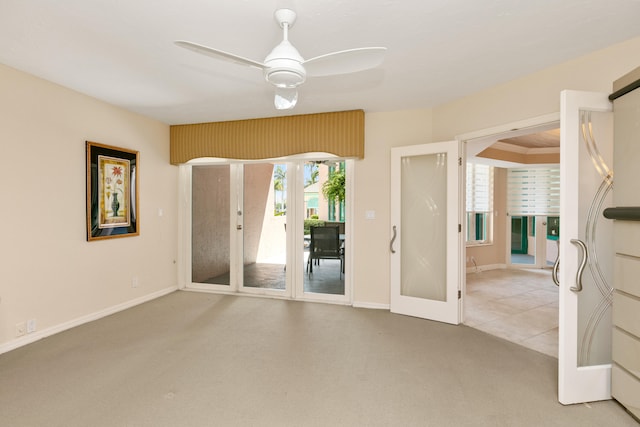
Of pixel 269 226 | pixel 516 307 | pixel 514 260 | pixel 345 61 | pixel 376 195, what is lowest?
pixel 516 307

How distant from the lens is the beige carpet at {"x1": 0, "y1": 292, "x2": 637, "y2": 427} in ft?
6.18

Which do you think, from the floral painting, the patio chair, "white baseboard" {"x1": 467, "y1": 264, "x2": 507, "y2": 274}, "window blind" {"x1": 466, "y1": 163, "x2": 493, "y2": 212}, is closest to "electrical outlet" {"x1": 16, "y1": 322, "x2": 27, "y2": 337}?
the floral painting

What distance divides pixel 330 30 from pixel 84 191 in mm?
3053

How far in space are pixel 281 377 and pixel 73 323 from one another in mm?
2472

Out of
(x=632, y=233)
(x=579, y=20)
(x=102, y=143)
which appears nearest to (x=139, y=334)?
(x=102, y=143)

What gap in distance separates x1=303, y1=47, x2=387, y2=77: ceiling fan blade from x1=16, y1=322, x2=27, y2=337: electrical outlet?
3356 mm

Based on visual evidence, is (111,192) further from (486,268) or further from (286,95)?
(486,268)

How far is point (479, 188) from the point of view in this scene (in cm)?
640

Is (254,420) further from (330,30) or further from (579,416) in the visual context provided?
(330,30)

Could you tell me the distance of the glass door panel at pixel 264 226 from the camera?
4.41 metres

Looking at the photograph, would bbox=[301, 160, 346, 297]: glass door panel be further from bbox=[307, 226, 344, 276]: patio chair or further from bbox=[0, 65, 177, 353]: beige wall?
bbox=[0, 65, 177, 353]: beige wall

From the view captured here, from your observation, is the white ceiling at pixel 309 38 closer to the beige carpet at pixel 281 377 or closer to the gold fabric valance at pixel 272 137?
the gold fabric valance at pixel 272 137

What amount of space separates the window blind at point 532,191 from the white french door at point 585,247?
5017mm

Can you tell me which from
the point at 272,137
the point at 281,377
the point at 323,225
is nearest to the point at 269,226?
the point at 323,225
